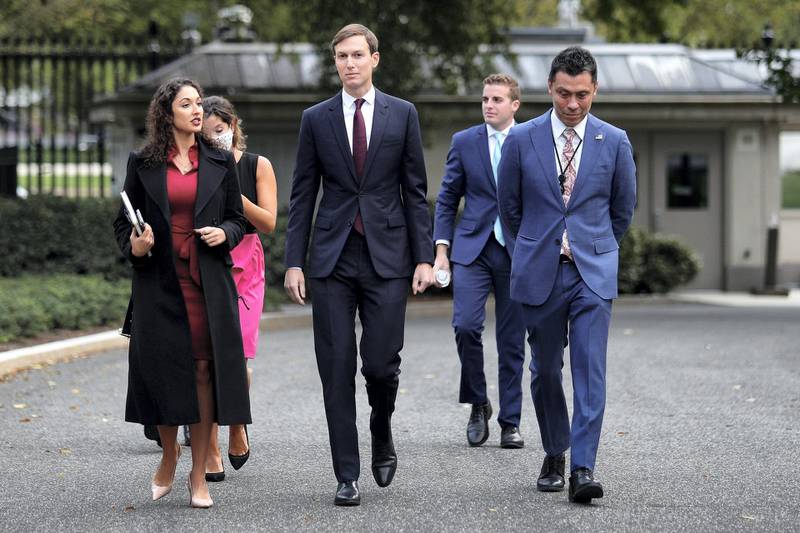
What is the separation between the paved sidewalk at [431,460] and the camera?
20.3 ft

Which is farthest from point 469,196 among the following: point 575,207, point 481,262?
point 575,207

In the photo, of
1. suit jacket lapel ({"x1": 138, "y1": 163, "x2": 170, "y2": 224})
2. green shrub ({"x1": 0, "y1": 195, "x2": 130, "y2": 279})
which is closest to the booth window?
green shrub ({"x1": 0, "y1": 195, "x2": 130, "y2": 279})

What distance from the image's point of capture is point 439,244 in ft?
26.5

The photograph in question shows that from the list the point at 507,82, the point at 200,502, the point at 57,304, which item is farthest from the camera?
the point at 57,304

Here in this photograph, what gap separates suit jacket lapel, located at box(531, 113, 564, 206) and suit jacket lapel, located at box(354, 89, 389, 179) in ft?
2.37

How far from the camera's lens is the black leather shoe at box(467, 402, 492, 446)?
814 cm

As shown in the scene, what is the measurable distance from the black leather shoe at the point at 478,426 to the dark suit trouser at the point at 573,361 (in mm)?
1281

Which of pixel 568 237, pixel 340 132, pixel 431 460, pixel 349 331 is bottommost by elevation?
pixel 431 460

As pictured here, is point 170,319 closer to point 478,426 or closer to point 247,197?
point 247,197

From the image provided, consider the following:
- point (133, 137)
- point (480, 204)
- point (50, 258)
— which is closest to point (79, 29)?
point (133, 137)

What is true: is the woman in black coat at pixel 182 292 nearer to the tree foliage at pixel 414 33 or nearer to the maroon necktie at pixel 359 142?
the maroon necktie at pixel 359 142

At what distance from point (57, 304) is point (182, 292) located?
8.24 m

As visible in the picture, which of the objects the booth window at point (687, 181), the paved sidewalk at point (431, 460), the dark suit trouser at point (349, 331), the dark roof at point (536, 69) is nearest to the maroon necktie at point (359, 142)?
the dark suit trouser at point (349, 331)

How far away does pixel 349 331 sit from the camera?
6613 mm
